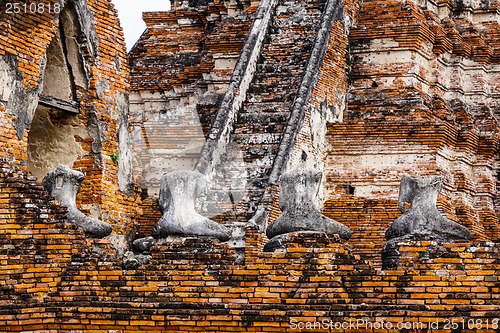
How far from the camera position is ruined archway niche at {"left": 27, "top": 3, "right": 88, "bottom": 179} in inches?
593

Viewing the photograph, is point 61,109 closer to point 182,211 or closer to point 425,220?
point 182,211

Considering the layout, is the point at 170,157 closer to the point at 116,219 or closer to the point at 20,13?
the point at 116,219

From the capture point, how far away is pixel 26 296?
11727mm

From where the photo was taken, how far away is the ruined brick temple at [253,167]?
36.5ft

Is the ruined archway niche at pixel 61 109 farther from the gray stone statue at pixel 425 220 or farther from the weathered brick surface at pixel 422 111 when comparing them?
the gray stone statue at pixel 425 220

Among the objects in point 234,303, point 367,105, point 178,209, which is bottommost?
point 234,303

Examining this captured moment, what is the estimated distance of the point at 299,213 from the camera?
1189 centimetres

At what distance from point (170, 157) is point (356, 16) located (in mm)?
4326

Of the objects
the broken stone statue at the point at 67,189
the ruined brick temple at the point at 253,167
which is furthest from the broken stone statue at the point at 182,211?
the broken stone statue at the point at 67,189

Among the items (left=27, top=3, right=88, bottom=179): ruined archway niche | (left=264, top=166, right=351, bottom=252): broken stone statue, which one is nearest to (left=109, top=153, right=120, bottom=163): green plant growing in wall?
(left=27, top=3, right=88, bottom=179): ruined archway niche

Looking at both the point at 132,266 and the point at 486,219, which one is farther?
the point at 486,219

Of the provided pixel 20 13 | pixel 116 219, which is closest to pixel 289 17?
pixel 116 219

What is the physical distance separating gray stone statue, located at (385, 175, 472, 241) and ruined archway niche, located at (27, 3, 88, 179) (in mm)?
5413

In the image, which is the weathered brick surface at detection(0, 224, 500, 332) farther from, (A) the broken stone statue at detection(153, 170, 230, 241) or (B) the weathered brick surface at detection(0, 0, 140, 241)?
(B) the weathered brick surface at detection(0, 0, 140, 241)
